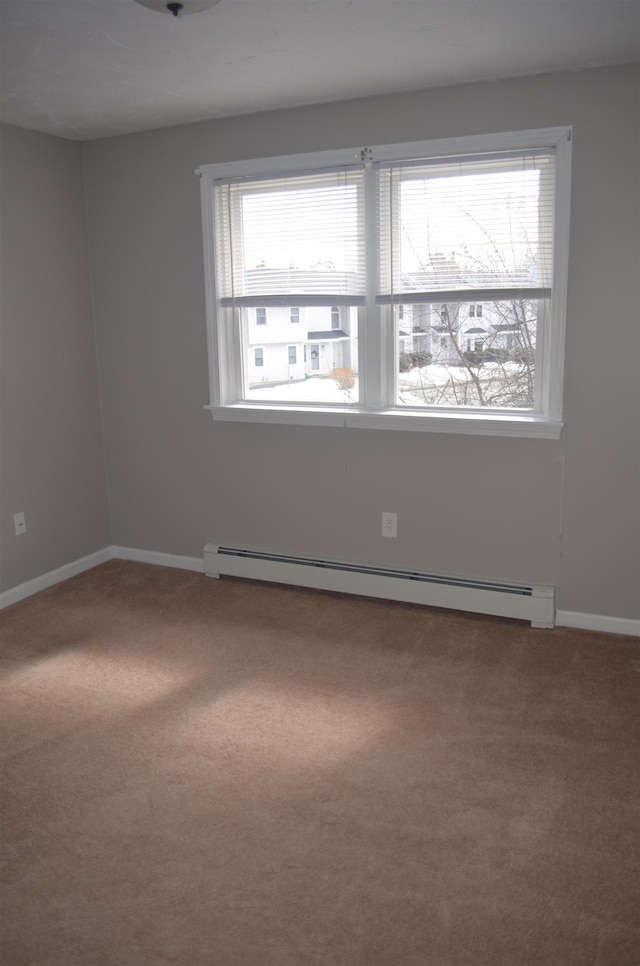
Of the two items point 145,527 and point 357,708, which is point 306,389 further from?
point 357,708

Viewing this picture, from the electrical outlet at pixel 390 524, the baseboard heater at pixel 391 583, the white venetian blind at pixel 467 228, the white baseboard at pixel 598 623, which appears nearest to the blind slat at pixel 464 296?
the white venetian blind at pixel 467 228

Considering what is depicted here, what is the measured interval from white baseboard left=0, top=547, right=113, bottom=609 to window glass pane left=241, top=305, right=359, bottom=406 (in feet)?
4.41

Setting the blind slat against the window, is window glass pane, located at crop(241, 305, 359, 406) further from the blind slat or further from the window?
the blind slat

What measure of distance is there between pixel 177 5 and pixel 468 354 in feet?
6.10

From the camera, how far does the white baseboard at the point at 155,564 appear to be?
3385 mm

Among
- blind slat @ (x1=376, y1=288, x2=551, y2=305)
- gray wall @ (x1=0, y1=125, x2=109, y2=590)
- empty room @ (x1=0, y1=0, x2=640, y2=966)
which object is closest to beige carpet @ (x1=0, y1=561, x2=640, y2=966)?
empty room @ (x1=0, y1=0, x2=640, y2=966)

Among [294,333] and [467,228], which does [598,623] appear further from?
[294,333]

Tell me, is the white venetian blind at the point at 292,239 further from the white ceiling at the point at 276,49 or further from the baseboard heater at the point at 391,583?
the baseboard heater at the point at 391,583

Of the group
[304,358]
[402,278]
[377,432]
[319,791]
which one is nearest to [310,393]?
[304,358]

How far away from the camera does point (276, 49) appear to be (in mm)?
2697

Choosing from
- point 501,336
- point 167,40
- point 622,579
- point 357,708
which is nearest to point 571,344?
point 501,336

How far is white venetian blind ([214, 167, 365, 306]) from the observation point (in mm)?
3568

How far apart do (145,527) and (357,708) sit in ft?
6.79

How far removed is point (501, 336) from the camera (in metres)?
3.40
